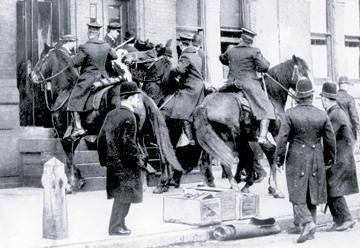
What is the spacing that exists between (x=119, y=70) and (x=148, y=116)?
1677 mm

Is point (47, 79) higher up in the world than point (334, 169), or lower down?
higher up

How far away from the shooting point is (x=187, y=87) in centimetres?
1379

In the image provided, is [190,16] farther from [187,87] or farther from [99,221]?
[99,221]

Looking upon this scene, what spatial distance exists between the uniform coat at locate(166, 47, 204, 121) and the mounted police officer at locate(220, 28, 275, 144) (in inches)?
36.5

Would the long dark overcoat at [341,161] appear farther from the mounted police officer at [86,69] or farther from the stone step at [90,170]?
the stone step at [90,170]

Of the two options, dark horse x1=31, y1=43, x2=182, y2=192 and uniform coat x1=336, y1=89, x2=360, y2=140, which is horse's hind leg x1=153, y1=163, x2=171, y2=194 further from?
uniform coat x1=336, y1=89, x2=360, y2=140

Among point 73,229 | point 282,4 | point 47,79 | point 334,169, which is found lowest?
point 73,229

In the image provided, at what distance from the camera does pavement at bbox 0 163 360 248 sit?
341 inches

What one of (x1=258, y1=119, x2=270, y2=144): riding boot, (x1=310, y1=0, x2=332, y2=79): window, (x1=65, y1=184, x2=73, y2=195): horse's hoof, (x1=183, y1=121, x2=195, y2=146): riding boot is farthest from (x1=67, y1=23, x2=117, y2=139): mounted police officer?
→ (x1=310, y1=0, x2=332, y2=79): window

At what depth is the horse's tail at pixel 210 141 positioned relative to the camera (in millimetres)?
11938

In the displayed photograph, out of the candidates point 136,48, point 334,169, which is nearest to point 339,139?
point 334,169

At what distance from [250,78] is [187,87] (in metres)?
1.57

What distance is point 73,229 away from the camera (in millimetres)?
9430

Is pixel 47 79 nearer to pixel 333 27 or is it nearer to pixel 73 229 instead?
pixel 73 229
